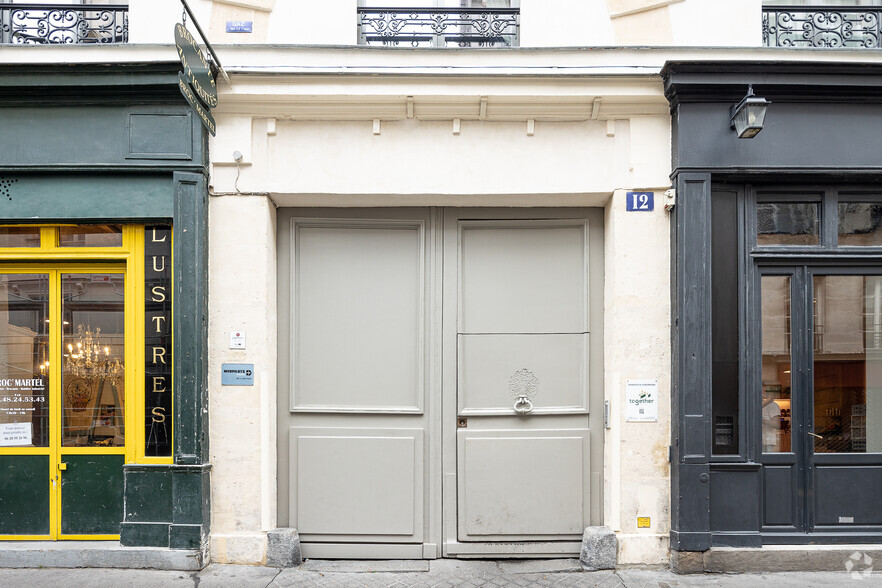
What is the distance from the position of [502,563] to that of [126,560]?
10.4 feet

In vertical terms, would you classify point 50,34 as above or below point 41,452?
above

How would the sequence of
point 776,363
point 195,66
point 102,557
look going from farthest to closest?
point 776,363 → point 102,557 → point 195,66

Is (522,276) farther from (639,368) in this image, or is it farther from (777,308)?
(777,308)

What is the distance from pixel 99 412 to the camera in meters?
5.11

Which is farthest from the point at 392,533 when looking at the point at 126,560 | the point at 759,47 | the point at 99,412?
the point at 759,47

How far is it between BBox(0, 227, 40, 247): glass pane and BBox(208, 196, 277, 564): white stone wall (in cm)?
154

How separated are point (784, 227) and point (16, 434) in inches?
275

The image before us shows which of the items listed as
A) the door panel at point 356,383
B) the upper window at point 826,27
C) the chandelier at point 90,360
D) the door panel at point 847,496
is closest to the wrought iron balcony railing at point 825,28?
the upper window at point 826,27

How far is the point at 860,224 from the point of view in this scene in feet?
16.8

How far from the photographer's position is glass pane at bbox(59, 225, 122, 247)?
16.7 ft

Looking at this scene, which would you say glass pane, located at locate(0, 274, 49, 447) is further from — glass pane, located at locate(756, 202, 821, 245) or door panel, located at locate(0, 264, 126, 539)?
glass pane, located at locate(756, 202, 821, 245)

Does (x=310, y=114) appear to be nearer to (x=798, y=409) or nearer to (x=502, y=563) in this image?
(x=502, y=563)

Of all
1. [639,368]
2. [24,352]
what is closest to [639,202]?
[639,368]

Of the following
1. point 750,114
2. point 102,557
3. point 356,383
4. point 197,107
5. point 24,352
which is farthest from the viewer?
point 356,383
